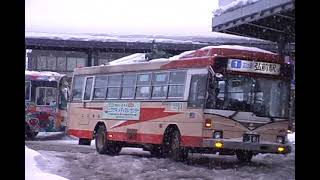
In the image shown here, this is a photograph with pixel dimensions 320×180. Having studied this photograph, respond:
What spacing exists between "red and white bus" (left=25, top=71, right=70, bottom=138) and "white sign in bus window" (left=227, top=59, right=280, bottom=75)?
11.6 meters

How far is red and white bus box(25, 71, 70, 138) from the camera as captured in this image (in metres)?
23.8

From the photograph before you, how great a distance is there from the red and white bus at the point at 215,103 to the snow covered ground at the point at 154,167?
1.53 feet

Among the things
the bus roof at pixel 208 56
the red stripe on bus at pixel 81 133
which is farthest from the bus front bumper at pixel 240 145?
the red stripe on bus at pixel 81 133

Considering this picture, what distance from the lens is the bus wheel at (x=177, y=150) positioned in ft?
48.0

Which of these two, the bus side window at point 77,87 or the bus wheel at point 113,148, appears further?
the bus side window at point 77,87

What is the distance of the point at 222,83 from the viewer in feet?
45.6

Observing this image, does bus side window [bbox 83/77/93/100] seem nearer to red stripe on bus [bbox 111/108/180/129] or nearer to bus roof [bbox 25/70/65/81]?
red stripe on bus [bbox 111/108/180/129]

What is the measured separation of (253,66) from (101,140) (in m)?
6.02

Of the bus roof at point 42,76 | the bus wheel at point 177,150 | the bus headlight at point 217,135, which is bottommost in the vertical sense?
the bus wheel at point 177,150

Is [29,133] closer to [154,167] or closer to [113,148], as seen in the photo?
[113,148]

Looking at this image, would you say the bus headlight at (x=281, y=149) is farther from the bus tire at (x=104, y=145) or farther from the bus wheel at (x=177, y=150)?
the bus tire at (x=104, y=145)

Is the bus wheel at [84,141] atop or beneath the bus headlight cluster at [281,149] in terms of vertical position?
beneath
